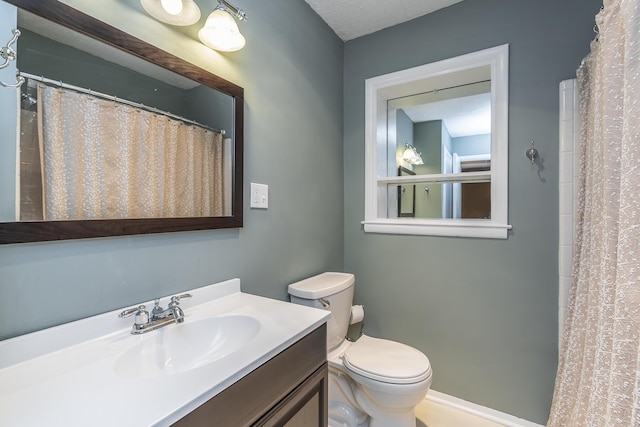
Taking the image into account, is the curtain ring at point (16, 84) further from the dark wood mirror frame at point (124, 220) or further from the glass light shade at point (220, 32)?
the glass light shade at point (220, 32)

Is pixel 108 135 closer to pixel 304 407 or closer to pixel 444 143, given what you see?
pixel 304 407

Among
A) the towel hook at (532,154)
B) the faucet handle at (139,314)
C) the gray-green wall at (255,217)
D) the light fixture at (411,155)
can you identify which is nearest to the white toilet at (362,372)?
the gray-green wall at (255,217)

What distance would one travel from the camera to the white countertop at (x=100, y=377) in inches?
20.6

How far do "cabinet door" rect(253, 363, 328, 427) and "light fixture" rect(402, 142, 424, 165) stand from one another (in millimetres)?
1650

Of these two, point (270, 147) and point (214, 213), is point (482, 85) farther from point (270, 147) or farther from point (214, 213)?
point (214, 213)

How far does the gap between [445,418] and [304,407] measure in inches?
47.1

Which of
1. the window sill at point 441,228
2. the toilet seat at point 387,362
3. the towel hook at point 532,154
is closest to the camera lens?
the toilet seat at point 387,362

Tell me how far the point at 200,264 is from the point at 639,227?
1401 millimetres

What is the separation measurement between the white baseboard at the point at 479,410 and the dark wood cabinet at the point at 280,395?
1.12m

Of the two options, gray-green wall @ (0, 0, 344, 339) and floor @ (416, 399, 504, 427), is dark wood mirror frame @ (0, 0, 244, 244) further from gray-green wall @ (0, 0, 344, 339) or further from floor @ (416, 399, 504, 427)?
floor @ (416, 399, 504, 427)

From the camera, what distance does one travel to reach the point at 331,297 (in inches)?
60.1

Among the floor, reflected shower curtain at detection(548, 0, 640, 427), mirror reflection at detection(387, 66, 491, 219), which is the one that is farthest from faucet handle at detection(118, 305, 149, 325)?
mirror reflection at detection(387, 66, 491, 219)

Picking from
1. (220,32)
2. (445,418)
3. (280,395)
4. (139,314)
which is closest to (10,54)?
(220,32)

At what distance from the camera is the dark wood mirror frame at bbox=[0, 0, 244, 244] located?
711mm
